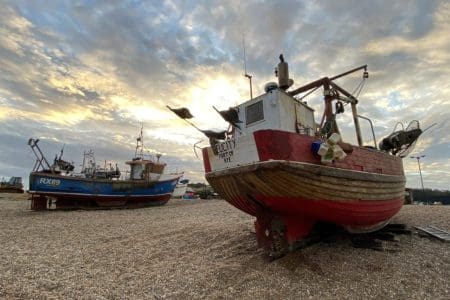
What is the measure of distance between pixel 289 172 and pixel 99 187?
57.9 ft

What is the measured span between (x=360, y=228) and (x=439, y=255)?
1.57 m

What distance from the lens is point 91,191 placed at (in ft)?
62.5

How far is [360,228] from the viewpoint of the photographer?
6812 millimetres

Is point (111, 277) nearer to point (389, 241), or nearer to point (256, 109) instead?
point (256, 109)

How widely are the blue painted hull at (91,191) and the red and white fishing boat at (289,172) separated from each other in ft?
49.7

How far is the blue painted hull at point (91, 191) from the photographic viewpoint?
17.7 m

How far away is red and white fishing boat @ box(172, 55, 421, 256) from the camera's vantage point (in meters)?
5.20

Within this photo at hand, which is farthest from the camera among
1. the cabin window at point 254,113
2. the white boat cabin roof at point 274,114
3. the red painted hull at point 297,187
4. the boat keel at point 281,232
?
the cabin window at point 254,113

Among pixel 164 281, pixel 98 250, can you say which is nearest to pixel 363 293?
pixel 164 281

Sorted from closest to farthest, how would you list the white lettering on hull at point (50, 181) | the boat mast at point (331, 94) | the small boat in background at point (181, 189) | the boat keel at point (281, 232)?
the boat keel at point (281, 232) → the boat mast at point (331, 94) → the white lettering on hull at point (50, 181) → the small boat in background at point (181, 189)

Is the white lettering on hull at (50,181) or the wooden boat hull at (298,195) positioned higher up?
the white lettering on hull at (50,181)

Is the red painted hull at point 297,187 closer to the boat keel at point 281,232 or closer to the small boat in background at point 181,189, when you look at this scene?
the boat keel at point 281,232

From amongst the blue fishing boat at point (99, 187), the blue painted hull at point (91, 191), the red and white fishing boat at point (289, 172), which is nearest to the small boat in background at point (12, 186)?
the blue fishing boat at point (99, 187)

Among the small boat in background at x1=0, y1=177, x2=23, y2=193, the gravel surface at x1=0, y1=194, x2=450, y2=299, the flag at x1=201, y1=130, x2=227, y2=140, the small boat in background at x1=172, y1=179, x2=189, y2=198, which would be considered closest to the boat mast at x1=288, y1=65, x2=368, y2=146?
Result: the flag at x1=201, y1=130, x2=227, y2=140
